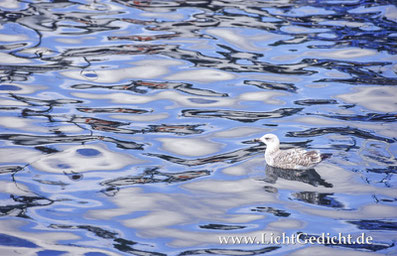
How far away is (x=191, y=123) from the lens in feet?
44.0

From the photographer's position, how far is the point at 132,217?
968 cm

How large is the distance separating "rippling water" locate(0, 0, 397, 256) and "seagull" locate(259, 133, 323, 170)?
0.84 ft

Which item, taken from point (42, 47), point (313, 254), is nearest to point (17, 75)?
point (42, 47)

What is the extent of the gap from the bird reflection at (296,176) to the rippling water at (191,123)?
0.04m

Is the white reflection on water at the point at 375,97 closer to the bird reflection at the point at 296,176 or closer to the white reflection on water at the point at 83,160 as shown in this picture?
the bird reflection at the point at 296,176

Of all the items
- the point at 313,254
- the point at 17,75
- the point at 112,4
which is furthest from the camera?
the point at 112,4

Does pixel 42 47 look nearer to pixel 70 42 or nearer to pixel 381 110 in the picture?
pixel 70 42

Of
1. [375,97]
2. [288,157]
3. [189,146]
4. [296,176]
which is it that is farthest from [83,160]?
[375,97]

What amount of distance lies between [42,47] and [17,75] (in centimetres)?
191

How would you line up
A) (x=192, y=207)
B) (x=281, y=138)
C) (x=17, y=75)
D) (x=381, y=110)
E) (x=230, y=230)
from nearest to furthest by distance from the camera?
1. (x=230, y=230)
2. (x=192, y=207)
3. (x=281, y=138)
4. (x=381, y=110)
5. (x=17, y=75)

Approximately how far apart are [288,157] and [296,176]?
35cm

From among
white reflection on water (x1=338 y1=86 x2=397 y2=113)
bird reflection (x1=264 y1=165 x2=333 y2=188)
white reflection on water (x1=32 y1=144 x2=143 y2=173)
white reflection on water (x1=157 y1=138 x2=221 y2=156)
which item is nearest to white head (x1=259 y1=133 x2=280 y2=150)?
bird reflection (x1=264 y1=165 x2=333 y2=188)

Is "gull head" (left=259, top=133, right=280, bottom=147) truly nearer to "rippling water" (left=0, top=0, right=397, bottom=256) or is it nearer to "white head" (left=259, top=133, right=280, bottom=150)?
"white head" (left=259, top=133, right=280, bottom=150)

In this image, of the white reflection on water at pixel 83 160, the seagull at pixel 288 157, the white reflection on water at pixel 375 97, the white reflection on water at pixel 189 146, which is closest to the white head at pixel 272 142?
the seagull at pixel 288 157
